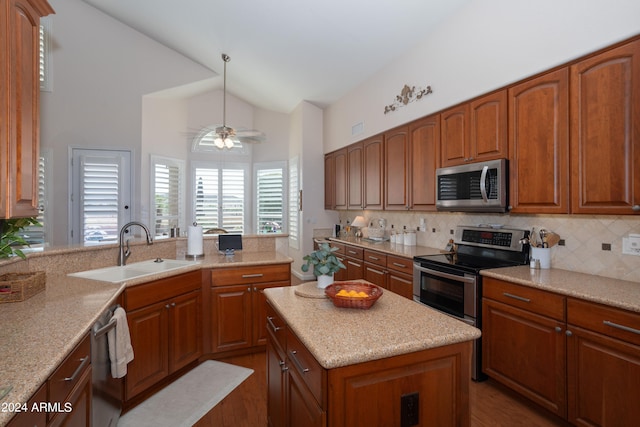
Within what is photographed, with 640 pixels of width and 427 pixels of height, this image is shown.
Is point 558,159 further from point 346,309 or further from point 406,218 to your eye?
point 406,218

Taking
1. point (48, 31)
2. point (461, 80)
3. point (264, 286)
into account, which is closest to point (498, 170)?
point (461, 80)

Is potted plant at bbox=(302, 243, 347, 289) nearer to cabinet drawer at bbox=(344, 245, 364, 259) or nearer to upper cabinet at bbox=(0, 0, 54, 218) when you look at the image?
upper cabinet at bbox=(0, 0, 54, 218)

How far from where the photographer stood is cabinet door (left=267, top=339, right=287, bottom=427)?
4.98 ft

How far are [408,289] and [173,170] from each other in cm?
462

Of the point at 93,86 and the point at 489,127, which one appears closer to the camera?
the point at 489,127

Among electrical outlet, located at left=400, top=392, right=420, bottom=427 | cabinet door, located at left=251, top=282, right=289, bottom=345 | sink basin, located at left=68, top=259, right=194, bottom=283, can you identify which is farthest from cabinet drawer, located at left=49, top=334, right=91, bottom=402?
cabinet door, located at left=251, top=282, right=289, bottom=345

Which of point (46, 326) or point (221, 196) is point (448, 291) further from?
point (221, 196)

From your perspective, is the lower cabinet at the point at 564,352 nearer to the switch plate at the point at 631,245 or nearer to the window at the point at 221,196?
the switch plate at the point at 631,245

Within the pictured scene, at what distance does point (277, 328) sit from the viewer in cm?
162

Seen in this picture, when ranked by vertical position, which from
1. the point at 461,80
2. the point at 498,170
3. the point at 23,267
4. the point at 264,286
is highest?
the point at 461,80

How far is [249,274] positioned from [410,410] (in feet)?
6.59

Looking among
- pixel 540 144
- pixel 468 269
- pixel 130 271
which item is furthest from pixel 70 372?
pixel 540 144

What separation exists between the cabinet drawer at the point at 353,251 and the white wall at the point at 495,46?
1.59 meters

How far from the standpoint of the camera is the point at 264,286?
2.99 metres
